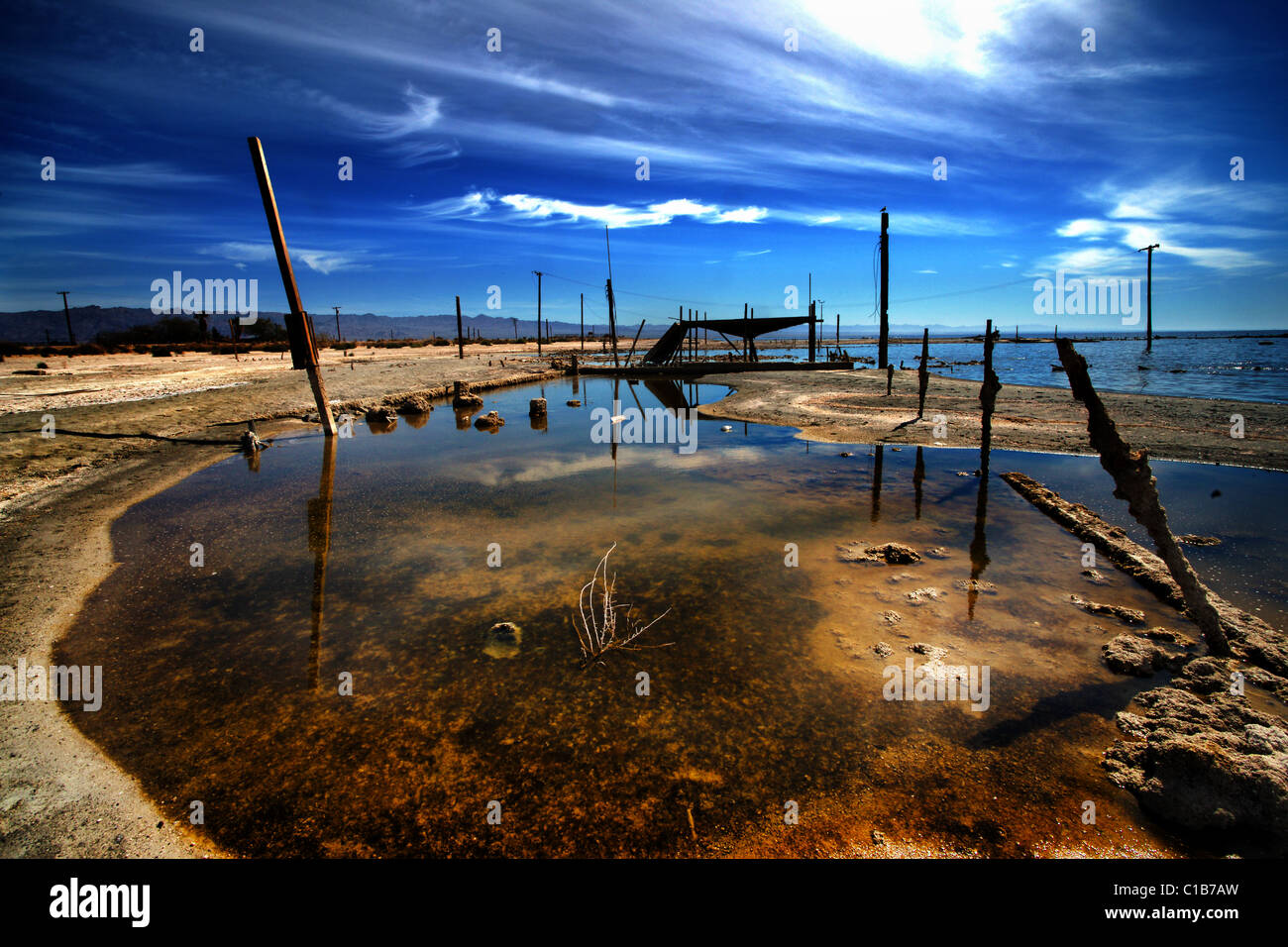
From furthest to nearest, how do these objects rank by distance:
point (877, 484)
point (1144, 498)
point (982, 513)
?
point (877, 484) → point (982, 513) → point (1144, 498)

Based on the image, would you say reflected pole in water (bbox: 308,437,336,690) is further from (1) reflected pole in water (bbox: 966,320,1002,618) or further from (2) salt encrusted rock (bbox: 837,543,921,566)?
(1) reflected pole in water (bbox: 966,320,1002,618)

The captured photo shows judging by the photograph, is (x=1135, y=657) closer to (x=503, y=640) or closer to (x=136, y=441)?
(x=503, y=640)

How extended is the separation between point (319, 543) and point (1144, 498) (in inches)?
376

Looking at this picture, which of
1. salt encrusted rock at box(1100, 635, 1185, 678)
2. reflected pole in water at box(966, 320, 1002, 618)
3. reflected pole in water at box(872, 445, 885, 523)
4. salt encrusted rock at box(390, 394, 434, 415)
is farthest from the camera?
salt encrusted rock at box(390, 394, 434, 415)

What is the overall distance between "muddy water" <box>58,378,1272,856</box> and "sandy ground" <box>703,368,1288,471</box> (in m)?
6.60

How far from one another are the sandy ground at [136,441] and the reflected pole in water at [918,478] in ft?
7.52

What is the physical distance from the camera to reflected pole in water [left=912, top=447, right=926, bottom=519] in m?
8.84

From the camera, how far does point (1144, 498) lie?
15.4ft

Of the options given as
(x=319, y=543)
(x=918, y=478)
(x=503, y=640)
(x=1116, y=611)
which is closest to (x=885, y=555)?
(x=1116, y=611)

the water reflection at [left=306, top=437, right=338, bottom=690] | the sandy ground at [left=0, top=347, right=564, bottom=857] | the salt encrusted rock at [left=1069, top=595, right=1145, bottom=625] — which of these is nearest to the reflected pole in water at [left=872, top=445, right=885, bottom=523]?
the salt encrusted rock at [left=1069, top=595, right=1145, bottom=625]

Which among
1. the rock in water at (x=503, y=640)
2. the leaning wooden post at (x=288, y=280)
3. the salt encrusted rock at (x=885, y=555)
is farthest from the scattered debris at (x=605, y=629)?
the leaning wooden post at (x=288, y=280)

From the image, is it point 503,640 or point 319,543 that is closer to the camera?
point 503,640
